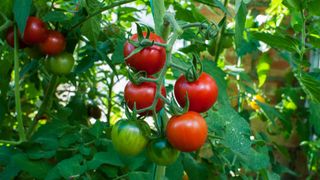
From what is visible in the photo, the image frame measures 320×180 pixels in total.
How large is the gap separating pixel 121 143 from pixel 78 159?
19cm

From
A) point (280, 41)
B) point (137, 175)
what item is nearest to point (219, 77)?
point (280, 41)

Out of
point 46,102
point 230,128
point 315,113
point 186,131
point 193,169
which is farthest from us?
point 315,113

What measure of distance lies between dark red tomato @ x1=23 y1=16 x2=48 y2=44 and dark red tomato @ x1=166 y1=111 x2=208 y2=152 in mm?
414

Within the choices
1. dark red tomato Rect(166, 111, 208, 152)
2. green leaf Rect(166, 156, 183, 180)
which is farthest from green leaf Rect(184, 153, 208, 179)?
dark red tomato Rect(166, 111, 208, 152)

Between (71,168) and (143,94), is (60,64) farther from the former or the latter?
(143,94)

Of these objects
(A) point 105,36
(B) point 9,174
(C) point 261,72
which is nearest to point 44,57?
(A) point 105,36

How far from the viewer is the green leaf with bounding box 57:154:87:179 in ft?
2.29

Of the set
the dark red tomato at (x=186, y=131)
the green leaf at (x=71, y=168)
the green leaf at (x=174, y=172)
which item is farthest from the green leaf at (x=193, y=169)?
the dark red tomato at (x=186, y=131)

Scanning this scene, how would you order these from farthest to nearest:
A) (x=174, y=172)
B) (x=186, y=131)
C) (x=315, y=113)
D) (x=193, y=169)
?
1. (x=315, y=113)
2. (x=193, y=169)
3. (x=174, y=172)
4. (x=186, y=131)

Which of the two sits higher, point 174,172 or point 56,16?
point 56,16

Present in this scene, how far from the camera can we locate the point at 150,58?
0.55m

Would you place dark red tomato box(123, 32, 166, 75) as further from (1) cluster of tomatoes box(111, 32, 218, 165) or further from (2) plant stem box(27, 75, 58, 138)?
(2) plant stem box(27, 75, 58, 138)

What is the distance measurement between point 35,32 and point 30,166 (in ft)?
0.83

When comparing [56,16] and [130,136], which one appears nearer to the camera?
[130,136]
